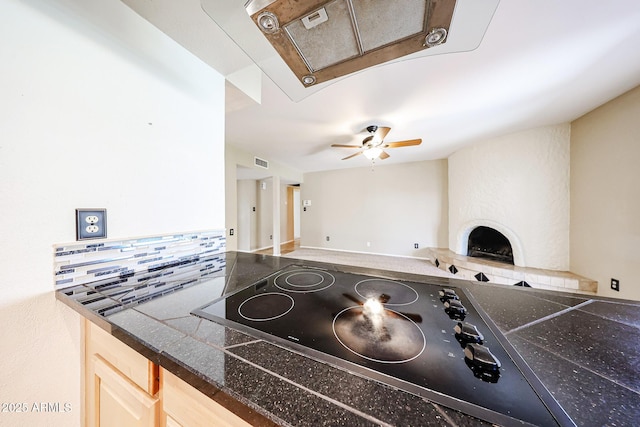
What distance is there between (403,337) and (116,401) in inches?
36.1

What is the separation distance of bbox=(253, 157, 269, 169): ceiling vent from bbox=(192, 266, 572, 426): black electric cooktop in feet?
10.4

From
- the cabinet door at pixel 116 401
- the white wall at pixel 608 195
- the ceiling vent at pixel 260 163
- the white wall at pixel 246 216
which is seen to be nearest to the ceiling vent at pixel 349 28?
the cabinet door at pixel 116 401

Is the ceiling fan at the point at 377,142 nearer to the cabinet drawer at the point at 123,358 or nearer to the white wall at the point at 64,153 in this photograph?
the white wall at the point at 64,153

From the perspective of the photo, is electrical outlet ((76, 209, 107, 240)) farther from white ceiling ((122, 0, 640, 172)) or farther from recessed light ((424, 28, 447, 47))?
recessed light ((424, 28, 447, 47))

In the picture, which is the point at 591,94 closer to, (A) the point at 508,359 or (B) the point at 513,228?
(B) the point at 513,228

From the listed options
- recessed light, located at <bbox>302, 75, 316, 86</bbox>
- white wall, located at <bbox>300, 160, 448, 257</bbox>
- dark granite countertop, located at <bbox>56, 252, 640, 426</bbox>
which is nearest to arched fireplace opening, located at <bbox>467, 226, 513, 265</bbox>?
white wall, located at <bbox>300, 160, 448, 257</bbox>

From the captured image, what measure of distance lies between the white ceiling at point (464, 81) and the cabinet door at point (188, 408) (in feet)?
3.58

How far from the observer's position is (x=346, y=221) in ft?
15.9

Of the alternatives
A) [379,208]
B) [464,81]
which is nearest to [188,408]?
[464,81]

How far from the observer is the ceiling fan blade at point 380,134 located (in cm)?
240

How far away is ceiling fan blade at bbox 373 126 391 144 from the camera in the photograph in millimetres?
2404

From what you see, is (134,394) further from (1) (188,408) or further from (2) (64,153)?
(2) (64,153)

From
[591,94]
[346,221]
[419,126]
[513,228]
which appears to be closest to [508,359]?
[419,126]

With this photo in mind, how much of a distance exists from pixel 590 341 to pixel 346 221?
171 inches
